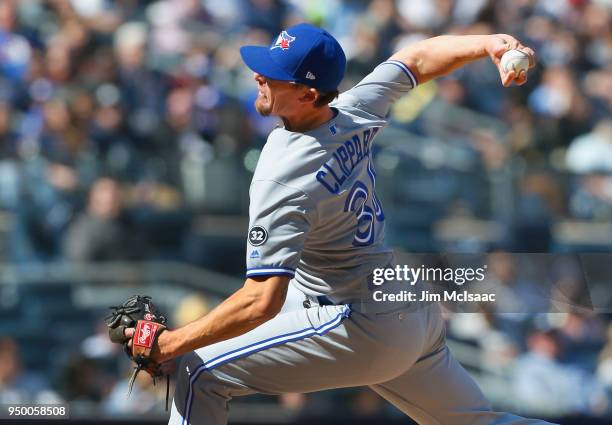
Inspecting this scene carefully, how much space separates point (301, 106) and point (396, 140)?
3.63 metres

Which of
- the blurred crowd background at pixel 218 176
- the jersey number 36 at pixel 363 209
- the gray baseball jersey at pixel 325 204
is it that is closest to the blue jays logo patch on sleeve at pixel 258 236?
the gray baseball jersey at pixel 325 204

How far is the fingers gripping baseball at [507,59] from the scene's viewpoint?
302cm

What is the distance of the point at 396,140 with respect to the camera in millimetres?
6590

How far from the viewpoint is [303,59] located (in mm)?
2953

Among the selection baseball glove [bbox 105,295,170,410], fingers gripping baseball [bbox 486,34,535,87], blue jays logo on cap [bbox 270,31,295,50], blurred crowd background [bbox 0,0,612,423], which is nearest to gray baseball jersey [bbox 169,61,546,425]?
baseball glove [bbox 105,295,170,410]

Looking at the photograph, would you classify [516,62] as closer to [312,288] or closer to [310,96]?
[310,96]

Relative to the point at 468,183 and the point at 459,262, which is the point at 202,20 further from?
the point at 459,262

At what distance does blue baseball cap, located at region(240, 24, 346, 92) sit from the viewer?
2.95 meters

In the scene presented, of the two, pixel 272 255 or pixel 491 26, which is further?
pixel 491 26

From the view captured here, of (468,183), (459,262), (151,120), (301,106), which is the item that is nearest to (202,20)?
(151,120)

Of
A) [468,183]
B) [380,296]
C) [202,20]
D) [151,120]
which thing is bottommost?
[380,296]

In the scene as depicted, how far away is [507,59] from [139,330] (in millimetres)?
1316

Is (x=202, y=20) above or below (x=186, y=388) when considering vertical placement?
above

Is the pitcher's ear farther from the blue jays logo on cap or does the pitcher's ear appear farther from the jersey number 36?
the jersey number 36
